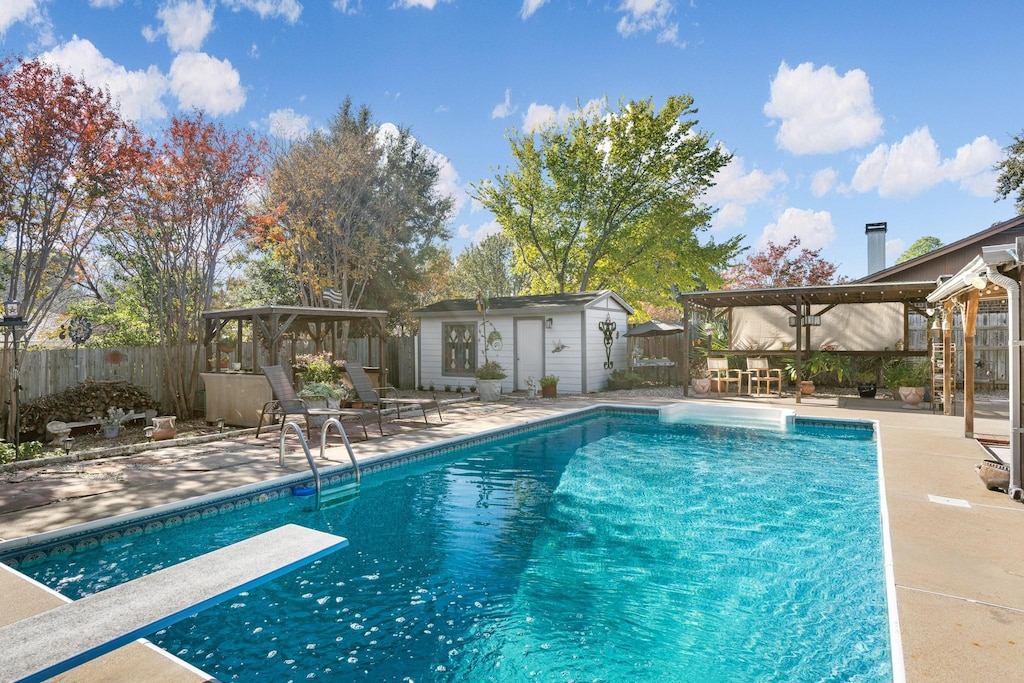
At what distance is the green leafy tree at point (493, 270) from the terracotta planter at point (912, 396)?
64.9 feet

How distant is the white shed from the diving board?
463 inches

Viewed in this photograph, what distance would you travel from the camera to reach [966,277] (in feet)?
19.8

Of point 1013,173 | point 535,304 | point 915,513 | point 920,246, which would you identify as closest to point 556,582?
point 915,513

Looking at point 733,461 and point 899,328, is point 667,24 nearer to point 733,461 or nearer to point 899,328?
point 899,328

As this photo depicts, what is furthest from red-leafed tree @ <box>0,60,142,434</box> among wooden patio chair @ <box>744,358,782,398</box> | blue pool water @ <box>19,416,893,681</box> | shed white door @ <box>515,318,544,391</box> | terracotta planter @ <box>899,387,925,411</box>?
terracotta planter @ <box>899,387,925,411</box>

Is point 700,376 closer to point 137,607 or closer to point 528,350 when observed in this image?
point 528,350

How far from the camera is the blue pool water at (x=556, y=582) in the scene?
296 centimetres

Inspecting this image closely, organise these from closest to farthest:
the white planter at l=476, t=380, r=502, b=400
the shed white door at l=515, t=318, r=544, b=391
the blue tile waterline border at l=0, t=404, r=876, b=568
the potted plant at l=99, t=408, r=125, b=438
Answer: the blue tile waterline border at l=0, t=404, r=876, b=568 → the potted plant at l=99, t=408, r=125, b=438 → the white planter at l=476, t=380, r=502, b=400 → the shed white door at l=515, t=318, r=544, b=391

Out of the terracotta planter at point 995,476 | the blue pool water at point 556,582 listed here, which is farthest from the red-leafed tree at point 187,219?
the terracotta planter at point 995,476

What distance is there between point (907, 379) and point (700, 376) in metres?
5.50

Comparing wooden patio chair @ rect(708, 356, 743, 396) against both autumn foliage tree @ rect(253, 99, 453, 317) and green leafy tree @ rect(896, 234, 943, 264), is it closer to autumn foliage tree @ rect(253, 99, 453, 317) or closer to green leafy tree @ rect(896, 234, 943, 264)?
autumn foliage tree @ rect(253, 99, 453, 317)

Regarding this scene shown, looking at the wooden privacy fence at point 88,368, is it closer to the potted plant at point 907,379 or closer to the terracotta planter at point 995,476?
the terracotta planter at point 995,476

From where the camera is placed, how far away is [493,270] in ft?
97.9

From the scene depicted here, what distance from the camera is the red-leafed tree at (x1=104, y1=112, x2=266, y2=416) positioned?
10.3m
